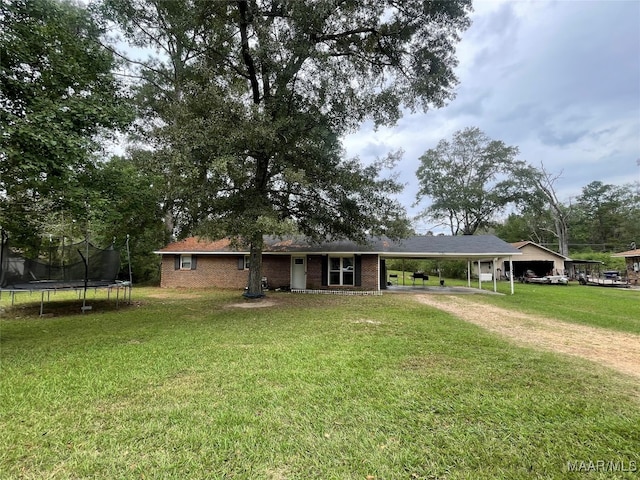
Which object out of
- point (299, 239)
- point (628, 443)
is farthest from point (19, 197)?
point (299, 239)

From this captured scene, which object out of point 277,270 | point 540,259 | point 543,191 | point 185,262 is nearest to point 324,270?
point 277,270

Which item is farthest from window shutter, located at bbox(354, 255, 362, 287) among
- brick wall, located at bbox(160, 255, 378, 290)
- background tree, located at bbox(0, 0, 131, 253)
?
background tree, located at bbox(0, 0, 131, 253)

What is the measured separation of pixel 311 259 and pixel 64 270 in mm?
10479

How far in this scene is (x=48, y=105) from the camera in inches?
205

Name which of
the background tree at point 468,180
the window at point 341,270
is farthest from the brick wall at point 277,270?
the background tree at point 468,180

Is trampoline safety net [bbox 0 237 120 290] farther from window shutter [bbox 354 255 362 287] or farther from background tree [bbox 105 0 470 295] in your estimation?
window shutter [bbox 354 255 362 287]

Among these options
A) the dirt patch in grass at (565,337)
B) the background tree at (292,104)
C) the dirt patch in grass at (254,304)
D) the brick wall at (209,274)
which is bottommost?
the dirt patch in grass at (565,337)

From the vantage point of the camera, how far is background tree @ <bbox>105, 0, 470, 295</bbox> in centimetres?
909

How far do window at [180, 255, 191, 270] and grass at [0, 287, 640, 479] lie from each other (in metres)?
12.5

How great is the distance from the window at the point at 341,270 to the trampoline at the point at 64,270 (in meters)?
9.58

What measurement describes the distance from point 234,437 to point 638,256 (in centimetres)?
3302

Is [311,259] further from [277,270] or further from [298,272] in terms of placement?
[277,270]

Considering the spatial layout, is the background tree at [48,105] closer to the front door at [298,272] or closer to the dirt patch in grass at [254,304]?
the dirt patch in grass at [254,304]

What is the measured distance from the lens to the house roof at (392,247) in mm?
16203
